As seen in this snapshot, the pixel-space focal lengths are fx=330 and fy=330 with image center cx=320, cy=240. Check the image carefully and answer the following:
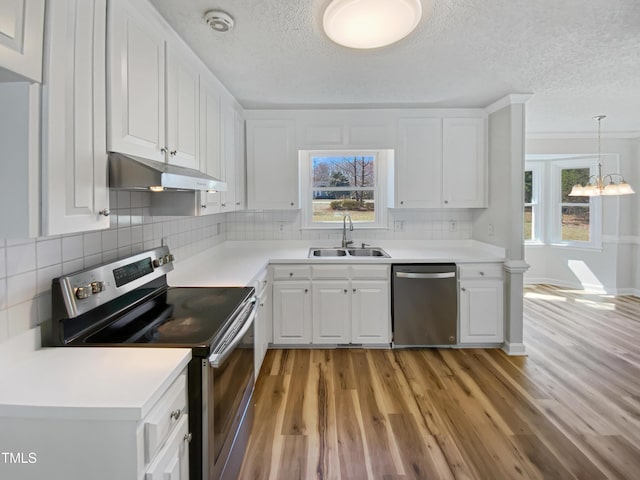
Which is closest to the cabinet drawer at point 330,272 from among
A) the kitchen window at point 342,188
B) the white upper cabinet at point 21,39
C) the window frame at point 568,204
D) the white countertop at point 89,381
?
the kitchen window at point 342,188

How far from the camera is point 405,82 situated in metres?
2.61

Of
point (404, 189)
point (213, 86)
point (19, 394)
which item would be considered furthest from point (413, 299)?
point (19, 394)

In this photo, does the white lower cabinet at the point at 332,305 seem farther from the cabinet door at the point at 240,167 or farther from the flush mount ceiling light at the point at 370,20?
the flush mount ceiling light at the point at 370,20

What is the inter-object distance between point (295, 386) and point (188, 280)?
1.13m

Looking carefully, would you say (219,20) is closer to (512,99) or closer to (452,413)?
(512,99)

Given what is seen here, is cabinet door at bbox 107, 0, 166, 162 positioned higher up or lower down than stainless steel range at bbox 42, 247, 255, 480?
higher up

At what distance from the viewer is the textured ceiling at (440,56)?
65.7 inches

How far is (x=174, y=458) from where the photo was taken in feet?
3.44

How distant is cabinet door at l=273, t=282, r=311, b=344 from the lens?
121 inches

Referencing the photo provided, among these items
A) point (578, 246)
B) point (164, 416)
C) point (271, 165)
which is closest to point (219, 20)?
point (271, 165)

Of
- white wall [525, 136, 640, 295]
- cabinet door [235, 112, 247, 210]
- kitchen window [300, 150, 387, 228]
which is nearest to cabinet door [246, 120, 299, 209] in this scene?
cabinet door [235, 112, 247, 210]

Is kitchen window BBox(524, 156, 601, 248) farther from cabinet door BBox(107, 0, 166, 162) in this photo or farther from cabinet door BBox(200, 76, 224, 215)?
cabinet door BBox(107, 0, 166, 162)

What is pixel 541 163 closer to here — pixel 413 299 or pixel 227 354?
pixel 413 299

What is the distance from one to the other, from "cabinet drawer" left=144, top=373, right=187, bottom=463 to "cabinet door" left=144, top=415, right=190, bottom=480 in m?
0.02
